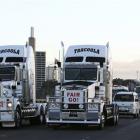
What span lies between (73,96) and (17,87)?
152 inches

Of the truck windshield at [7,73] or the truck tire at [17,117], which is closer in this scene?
the truck tire at [17,117]

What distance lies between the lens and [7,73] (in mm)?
29781

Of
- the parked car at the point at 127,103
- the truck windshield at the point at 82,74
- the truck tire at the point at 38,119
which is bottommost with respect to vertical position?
the truck tire at the point at 38,119

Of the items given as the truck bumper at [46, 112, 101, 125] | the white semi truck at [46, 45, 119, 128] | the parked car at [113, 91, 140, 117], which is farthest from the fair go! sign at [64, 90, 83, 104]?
the parked car at [113, 91, 140, 117]

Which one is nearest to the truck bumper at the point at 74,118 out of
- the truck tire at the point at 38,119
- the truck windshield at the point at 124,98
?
the truck tire at the point at 38,119

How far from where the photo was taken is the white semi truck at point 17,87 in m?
28.2

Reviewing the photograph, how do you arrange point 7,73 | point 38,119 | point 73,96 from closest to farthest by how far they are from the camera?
point 73,96 → point 7,73 → point 38,119

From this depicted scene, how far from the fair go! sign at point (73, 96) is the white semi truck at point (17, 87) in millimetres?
2818

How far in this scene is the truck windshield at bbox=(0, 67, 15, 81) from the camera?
97.6ft

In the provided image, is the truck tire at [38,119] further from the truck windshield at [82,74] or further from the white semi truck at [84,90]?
the truck windshield at [82,74]

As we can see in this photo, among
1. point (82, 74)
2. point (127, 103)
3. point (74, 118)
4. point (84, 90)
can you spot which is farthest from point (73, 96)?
point (127, 103)

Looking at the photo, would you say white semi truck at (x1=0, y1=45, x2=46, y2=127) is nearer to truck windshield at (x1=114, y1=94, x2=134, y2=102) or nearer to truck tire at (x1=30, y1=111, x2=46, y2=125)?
truck tire at (x1=30, y1=111, x2=46, y2=125)

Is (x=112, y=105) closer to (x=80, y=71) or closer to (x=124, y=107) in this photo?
(x=80, y=71)

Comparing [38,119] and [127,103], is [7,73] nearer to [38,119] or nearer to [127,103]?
[38,119]
